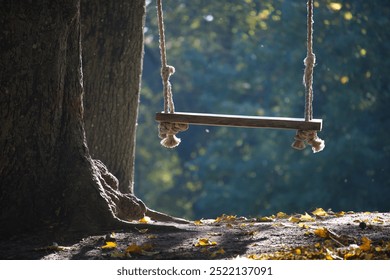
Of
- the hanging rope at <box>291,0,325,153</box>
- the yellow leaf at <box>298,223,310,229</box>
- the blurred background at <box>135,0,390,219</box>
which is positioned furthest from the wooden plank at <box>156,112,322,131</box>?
the blurred background at <box>135,0,390,219</box>

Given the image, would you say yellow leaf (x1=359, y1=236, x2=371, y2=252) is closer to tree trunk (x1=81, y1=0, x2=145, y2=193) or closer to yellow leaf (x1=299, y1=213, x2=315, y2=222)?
yellow leaf (x1=299, y1=213, x2=315, y2=222)

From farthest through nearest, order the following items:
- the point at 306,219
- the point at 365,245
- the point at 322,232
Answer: the point at 306,219 → the point at 322,232 → the point at 365,245

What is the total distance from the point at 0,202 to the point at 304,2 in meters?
12.4

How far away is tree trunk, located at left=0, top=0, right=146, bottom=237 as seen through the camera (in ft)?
14.6

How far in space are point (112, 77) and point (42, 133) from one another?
1.19 metres

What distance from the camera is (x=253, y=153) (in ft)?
58.3

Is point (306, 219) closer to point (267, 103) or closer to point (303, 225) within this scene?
point (303, 225)

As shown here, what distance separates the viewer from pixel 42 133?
179 inches

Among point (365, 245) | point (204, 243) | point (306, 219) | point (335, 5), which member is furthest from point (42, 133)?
point (335, 5)

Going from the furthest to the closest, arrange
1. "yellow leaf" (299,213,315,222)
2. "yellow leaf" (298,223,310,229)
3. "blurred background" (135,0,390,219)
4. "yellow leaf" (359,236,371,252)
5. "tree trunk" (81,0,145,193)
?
"blurred background" (135,0,390,219), "tree trunk" (81,0,145,193), "yellow leaf" (299,213,315,222), "yellow leaf" (298,223,310,229), "yellow leaf" (359,236,371,252)

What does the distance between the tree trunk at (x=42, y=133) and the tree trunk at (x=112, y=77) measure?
33.9 inches

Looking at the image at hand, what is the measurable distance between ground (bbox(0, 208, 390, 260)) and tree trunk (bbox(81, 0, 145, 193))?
114 centimetres

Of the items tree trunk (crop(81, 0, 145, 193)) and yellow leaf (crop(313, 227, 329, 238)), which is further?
tree trunk (crop(81, 0, 145, 193))
